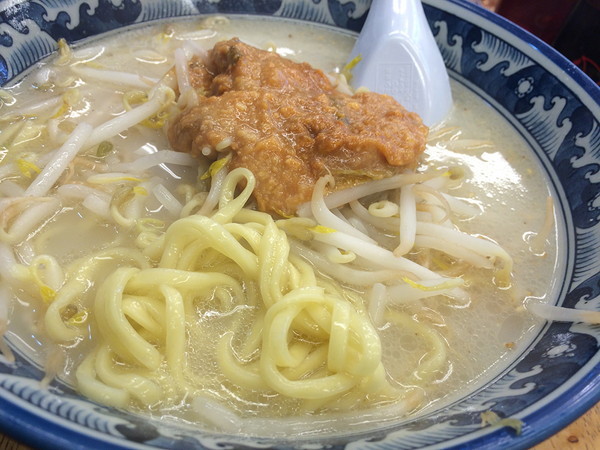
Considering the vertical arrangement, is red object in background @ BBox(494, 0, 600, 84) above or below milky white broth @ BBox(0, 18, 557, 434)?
above

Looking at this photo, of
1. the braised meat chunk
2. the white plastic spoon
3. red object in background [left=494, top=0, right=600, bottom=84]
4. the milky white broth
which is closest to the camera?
the milky white broth

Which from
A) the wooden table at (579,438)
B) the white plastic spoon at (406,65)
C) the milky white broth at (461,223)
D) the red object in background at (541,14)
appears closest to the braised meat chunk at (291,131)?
the milky white broth at (461,223)

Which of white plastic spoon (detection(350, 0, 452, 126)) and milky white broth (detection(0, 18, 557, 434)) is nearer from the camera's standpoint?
milky white broth (detection(0, 18, 557, 434))

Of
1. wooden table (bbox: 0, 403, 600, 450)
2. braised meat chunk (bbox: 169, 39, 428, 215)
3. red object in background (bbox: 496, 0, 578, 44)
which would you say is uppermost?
red object in background (bbox: 496, 0, 578, 44)

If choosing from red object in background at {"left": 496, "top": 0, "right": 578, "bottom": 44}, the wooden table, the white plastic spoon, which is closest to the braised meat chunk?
the white plastic spoon

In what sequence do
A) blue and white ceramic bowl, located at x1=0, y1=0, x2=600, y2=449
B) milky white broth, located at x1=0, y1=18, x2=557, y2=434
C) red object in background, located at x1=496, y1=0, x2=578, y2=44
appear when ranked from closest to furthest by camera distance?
blue and white ceramic bowl, located at x1=0, y1=0, x2=600, y2=449 → milky white broth, located at x1=0, y1=18, x2=557, y2=434 → red object in background, located at x1=496, y1=0, x2=578, y2=44

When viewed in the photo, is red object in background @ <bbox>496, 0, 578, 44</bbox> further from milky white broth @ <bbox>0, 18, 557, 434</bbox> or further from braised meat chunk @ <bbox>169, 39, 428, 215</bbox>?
braised meat chunk @ <bbox>169, 39, 428, 215</bbox>

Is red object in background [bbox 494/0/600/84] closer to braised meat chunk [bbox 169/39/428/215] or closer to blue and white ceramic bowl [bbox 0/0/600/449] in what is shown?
blue and white ceramic bowl [bbox 0/0/600/449]

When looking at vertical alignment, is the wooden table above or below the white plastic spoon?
below

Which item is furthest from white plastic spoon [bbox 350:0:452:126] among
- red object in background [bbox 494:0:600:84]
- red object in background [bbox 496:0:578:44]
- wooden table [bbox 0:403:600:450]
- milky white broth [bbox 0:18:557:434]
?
wooden table [bbox 0:403:600:450]
